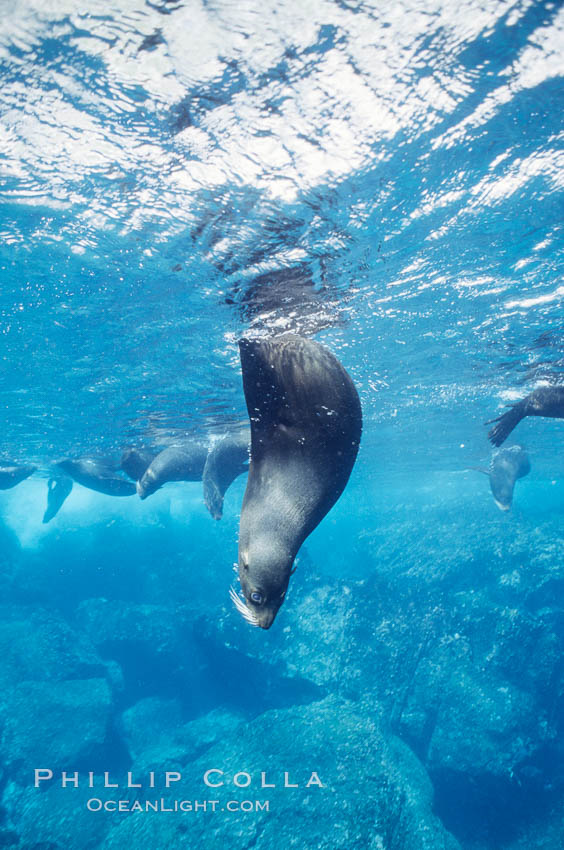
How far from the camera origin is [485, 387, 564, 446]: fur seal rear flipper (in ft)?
21.8

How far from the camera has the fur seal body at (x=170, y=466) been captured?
39.9ft

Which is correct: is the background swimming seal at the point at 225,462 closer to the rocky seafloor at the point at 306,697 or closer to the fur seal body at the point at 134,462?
the fur seal body at the point at 134,462

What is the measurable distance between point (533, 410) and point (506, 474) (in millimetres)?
13799

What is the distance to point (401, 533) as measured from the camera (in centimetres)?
2756

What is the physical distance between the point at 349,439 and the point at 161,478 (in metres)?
10.5

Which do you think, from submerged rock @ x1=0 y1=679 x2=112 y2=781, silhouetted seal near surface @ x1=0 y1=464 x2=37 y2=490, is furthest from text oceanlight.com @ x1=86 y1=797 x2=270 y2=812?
silhouetted seal near surface @ x1=0 y1=464 x2=37 y2=490

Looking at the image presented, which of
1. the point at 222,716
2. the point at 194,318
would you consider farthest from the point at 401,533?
the point at 194,318

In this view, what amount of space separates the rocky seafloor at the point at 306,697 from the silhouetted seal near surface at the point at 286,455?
33.8 feet

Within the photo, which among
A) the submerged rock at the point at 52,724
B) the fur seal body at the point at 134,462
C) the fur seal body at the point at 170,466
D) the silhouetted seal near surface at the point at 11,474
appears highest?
the fur seal body at the point at 170,466

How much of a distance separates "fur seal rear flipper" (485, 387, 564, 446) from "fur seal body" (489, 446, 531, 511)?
12.5 m

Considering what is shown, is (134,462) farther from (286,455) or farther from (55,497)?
(55,497)

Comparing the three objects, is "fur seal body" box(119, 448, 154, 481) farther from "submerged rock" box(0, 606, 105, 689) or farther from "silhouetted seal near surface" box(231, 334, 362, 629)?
"silhouetted seal near surface" box(231, 334, 362, 629)

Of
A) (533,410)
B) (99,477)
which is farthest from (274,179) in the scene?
(99,477)

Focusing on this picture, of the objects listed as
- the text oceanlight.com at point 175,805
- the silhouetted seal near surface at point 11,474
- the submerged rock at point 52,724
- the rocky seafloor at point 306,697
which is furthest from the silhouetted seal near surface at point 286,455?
the silhouetted seal near surface at point 11,474
